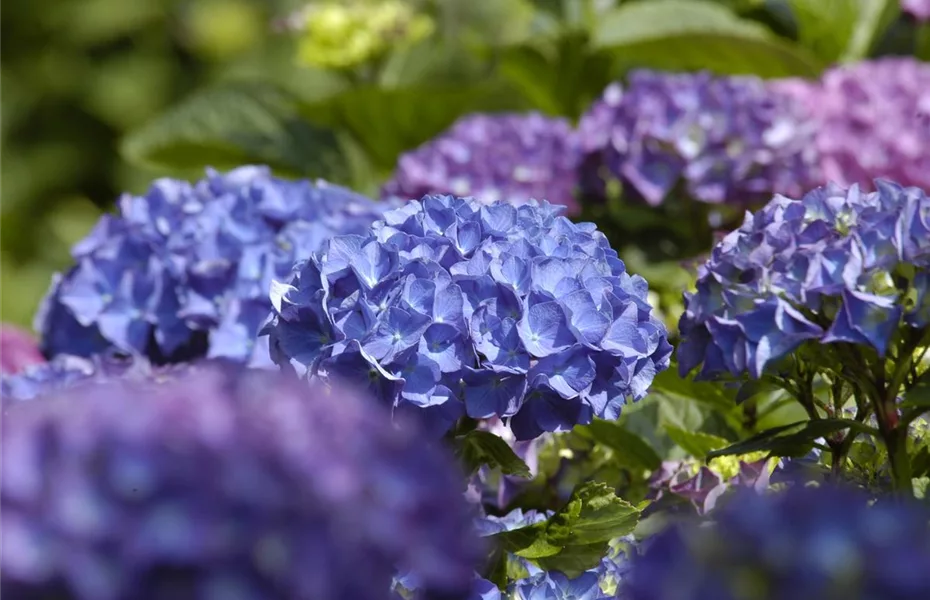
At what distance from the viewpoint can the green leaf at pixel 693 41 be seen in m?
1.83

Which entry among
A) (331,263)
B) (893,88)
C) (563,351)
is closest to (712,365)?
(563,351)

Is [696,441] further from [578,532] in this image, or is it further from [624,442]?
[578,532]

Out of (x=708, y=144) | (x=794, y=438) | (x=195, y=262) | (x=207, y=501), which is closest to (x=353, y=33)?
(x=708, y=144)

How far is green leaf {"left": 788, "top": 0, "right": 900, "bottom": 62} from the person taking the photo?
1970mm

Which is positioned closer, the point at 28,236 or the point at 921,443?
the point at 921,443

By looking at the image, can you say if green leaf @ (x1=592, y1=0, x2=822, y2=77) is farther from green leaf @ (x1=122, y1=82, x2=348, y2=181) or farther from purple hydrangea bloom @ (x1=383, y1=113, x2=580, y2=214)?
green leaf @ (x1=122, y1=82, x2=348, y2=181)

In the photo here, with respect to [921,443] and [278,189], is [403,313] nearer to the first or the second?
[921,443]

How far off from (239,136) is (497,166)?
1.48 ft

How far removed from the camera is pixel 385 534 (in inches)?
21.7

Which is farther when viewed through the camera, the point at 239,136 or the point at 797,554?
the point at 239,136

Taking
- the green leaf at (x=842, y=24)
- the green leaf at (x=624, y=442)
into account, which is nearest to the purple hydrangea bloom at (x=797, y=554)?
the green leaf at (x=624, y=442)

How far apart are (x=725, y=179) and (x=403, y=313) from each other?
2.63 ft

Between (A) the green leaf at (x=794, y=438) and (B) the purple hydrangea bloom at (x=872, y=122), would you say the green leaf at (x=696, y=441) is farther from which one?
(B) the purple hydrangea bloom at (x=872, y=122)

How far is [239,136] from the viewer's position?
1.92 metres
